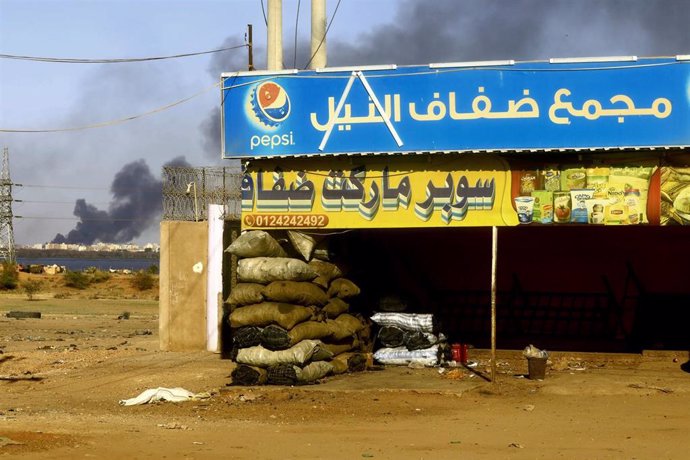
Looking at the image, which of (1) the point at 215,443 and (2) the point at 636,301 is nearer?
(1) the point at 215,443

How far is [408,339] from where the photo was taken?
18969 millimetres

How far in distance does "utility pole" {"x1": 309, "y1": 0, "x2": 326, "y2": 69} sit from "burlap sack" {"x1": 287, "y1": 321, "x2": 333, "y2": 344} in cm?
520

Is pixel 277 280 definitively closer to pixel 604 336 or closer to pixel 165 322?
pixel 165 322

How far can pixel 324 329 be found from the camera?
1666cm

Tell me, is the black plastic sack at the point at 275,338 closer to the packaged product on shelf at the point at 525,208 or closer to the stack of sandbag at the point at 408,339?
the stack of sandbag at the point at 408,339

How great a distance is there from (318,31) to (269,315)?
6.06 metres

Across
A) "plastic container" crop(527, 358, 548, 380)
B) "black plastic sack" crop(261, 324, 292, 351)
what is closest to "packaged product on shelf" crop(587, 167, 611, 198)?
"plastic container" crop(527, 358, 548, 380)

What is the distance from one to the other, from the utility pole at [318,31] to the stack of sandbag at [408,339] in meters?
5.08

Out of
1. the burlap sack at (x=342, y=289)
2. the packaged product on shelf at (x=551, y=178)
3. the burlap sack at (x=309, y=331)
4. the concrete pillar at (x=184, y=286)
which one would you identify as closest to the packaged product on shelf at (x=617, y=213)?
the packaged product on shelf at (x=551, y=178)

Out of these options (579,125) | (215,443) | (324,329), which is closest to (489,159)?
(579,125)

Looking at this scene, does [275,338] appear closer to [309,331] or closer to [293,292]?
[309,331]

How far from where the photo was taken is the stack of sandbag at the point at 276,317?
15867 mm

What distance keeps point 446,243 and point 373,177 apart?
485cm

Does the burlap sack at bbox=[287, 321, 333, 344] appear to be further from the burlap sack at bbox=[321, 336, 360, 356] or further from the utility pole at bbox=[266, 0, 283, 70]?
the utility pole at bbox=[266, 0, 283, 70]
